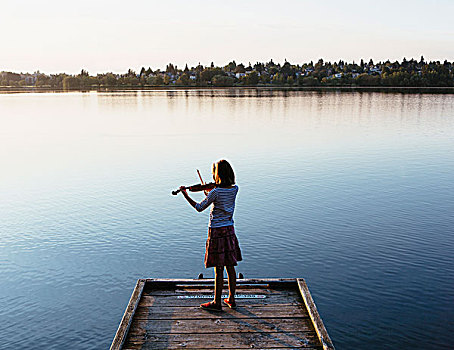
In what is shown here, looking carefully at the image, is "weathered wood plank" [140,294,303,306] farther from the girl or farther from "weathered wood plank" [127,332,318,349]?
"weathered wood plank" [127,332,318,349]

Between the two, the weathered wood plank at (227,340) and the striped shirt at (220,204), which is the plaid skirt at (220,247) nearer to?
the striped shirt at (220,204)

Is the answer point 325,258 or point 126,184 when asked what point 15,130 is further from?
point 325,258

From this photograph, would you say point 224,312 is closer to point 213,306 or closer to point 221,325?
point 213,306

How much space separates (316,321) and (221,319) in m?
1.49

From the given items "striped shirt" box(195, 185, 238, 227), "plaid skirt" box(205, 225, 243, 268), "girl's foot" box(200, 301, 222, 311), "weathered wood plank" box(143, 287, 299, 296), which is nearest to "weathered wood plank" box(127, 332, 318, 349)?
"girl's foot" box(200, 301, 222, 311)

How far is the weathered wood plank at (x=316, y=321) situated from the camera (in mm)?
6429

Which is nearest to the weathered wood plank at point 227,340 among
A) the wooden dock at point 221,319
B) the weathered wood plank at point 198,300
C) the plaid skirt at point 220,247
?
the wooden dock at point 221,319

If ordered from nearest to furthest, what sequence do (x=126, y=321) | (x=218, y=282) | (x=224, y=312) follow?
(x=126, y=321) → (x=218, y=282) → (x=224, y=312)

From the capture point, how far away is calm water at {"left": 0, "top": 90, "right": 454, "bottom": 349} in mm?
9828

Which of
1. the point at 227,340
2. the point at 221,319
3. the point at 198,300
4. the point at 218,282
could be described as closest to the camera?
the point at 227,340

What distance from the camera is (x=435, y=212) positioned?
16.8 meters

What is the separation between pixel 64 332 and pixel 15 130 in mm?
38618

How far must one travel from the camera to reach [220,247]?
7.04 m

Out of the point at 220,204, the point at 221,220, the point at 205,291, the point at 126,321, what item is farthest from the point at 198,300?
the point at 220,204
